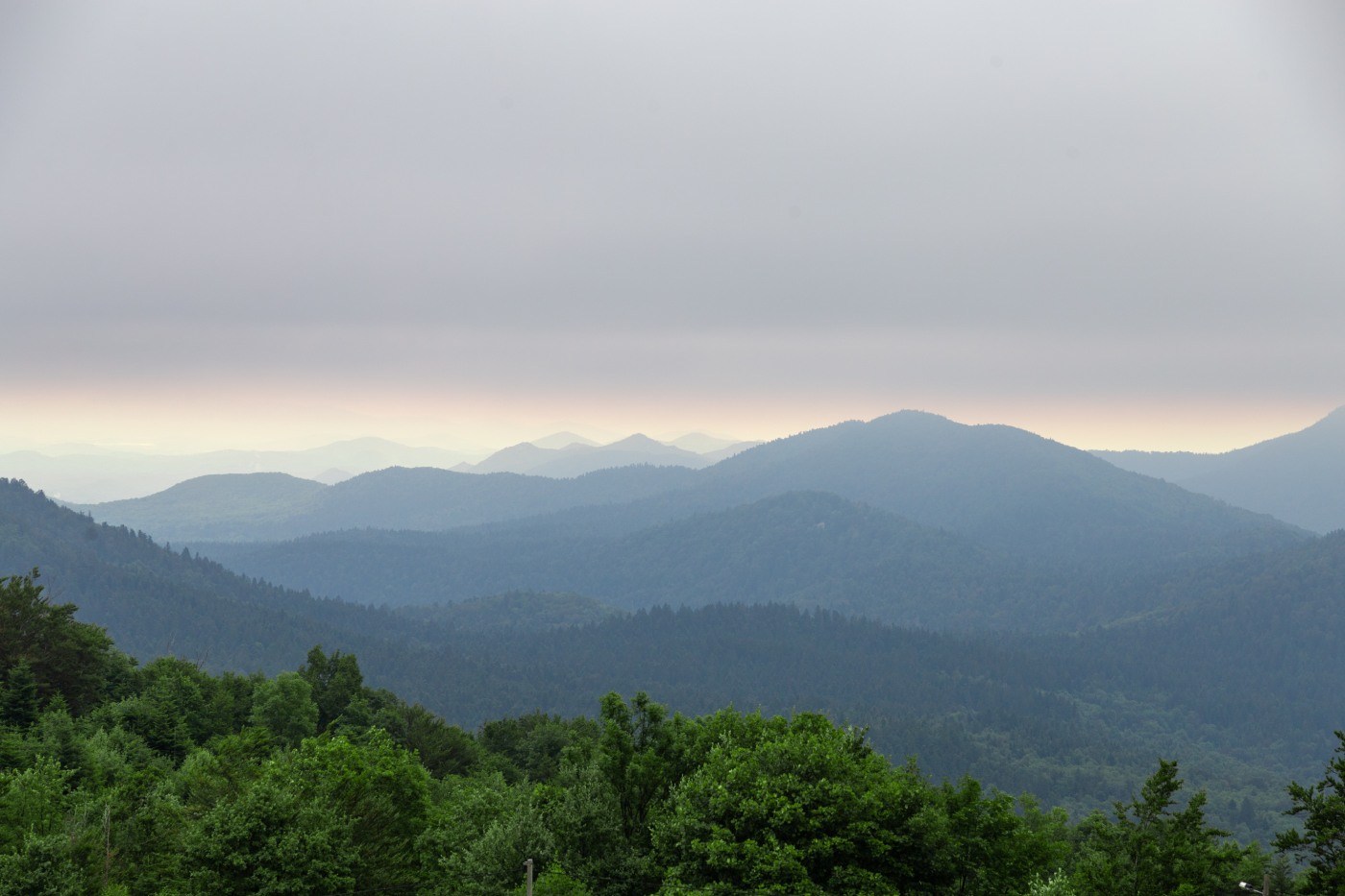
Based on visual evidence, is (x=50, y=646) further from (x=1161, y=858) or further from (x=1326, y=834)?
(x=1326, y=834)

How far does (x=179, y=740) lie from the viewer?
3359 inches

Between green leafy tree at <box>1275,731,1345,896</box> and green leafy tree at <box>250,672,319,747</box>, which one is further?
green leafy tree at <box>250,672,319,747</box>

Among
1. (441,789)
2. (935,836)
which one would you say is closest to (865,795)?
(935,836)

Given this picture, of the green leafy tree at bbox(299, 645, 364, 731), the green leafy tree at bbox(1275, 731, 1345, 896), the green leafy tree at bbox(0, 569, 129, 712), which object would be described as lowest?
the green leafy tree at bbox(299, 645, 364, 731)

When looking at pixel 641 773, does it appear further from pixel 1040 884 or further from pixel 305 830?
pixel 1040 884

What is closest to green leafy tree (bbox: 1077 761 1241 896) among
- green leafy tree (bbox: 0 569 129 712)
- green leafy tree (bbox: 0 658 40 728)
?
green leafy tree (bbox: 0 658 40 728)

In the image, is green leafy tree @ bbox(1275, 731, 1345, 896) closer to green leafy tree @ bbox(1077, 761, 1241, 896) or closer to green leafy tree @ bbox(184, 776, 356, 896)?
green leafy tree @ bbox(1077, 761, 1241, 896)

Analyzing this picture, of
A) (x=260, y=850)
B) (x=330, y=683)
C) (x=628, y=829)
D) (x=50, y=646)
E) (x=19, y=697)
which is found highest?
(x=50, y=646)

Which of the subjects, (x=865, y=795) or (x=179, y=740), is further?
(x=179, y=740)

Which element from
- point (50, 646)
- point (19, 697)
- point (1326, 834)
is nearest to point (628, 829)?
point (1326, 834)

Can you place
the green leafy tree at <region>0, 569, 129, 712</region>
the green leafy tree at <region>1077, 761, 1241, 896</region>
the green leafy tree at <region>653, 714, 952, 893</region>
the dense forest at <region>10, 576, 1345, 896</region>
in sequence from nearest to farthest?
the green leafy tree at <region>653, 714, 952, 893</region> → the dense forest at <region>10, 576, 1345, 896</region> → the green leafy tree at <region>1077, 761, 1241, 896</region> → the green leafy tree at <region>0, 569, 129, 712</region>

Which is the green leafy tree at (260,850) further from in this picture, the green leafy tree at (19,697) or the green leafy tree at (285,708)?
the green leafy tree at (285,708)

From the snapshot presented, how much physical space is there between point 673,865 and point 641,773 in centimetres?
527

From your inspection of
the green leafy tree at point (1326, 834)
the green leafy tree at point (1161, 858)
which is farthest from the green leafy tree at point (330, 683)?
the green leafy tree at point (1326, 834)
